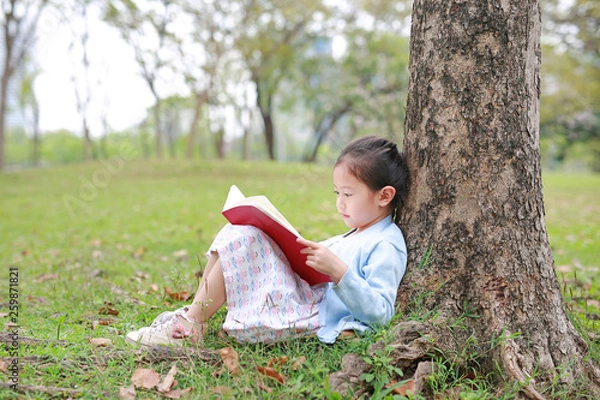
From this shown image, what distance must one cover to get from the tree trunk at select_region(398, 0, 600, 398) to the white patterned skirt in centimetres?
50

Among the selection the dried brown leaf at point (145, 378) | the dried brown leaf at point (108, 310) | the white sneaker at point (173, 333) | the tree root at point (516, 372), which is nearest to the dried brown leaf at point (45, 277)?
the dried brown leaf at point (108, 310)

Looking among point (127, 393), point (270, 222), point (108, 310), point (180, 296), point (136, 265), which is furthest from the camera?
point (136, 265)

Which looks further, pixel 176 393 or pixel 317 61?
pixel 317 61

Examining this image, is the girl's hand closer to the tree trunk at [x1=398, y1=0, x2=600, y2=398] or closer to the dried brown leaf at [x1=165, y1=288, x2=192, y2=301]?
the tree trunk at [x1=398, y1=0, x2=600, y2=398]

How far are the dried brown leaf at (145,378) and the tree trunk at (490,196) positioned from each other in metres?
1.08

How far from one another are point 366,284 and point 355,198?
0.46m

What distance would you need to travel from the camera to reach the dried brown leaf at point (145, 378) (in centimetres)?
202

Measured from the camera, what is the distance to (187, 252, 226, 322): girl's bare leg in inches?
90.3

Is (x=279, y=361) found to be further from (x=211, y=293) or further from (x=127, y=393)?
(x=127, y=393)

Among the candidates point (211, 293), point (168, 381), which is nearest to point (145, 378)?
point (168, 381)

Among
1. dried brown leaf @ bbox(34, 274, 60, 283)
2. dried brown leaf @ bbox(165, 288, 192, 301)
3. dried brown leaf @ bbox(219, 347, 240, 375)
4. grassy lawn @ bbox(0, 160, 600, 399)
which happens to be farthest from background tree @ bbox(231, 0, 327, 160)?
dried brown leaf @ bbox(219, 347, 240, 375)

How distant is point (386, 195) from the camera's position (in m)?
2.47

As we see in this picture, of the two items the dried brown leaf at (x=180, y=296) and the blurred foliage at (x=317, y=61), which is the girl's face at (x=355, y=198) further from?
the blurred foliage at (x=317, y=61)

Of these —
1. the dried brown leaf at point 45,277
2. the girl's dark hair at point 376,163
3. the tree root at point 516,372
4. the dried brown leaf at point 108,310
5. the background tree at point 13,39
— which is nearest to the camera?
the tree root at point 516,372
